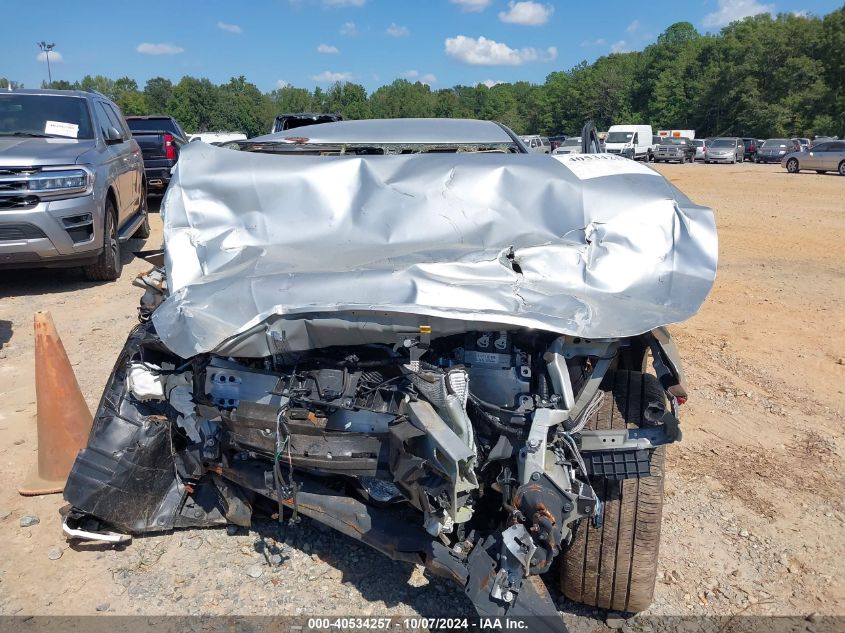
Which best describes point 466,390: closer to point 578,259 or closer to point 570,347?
point 570,347

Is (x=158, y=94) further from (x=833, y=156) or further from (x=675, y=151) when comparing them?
(x=833, y=156)

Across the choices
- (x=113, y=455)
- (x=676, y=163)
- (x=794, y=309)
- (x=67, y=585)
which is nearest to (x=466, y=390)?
(x=113, y=455)

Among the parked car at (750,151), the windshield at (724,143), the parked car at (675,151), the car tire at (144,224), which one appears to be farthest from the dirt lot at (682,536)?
the parked car at (750,151)

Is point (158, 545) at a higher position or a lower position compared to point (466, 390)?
lower

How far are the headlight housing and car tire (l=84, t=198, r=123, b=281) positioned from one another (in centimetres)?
50

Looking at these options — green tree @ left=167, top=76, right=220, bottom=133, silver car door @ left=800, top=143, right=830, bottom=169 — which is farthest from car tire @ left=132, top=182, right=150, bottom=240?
green tree @ left=167, top=76, right=220, bottom=133

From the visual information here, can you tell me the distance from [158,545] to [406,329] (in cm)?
179

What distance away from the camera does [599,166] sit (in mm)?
2887

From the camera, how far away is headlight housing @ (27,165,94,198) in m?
6.21

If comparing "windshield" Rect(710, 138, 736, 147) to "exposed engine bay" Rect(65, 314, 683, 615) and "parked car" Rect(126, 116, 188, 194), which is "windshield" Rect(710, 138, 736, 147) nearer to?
"parked car" Rect(126, 116, 188, 194)

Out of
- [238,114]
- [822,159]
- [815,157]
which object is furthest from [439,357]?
[238,114]

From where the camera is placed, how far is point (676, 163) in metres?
37.5

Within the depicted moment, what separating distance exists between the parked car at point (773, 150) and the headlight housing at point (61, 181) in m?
39.2

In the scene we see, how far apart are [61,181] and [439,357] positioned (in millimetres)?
5720
